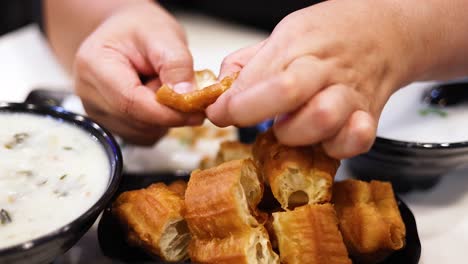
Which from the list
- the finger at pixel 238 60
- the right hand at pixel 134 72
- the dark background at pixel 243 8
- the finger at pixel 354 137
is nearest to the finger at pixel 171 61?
the right hand at pixel 134 72

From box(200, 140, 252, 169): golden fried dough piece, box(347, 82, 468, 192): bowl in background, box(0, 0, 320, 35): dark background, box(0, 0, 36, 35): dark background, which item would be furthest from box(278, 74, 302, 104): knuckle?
box(0, 0, 36, 35): dark background

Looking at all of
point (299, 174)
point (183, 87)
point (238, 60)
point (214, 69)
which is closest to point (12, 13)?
point (214, 69)

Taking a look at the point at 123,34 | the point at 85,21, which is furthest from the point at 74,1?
the point at 123,34

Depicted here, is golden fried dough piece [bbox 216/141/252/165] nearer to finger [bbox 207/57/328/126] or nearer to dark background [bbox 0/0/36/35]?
finger [bbox 207/57/328/126]

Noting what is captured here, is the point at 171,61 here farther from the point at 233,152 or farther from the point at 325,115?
the point at 325,115

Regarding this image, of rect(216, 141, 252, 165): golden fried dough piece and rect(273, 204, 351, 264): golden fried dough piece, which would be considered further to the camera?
rect(216, 141, 252, 165): golden fried dough piece
